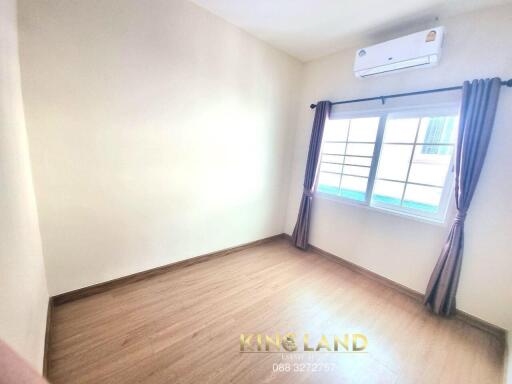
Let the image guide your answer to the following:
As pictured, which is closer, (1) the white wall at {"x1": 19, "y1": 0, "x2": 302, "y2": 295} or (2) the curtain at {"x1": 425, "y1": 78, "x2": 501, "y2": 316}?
(1) the white wall at {"x1": 19, "y1": 0, "x2": 302, "y2": 295}

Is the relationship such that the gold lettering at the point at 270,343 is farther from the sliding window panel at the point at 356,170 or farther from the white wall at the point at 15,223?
the sliding window panel at the point at 356,170

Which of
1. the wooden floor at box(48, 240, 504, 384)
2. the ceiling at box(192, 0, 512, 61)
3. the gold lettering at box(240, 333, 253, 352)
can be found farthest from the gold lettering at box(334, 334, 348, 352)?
the ceiling at box(192, 0, 512, 61)

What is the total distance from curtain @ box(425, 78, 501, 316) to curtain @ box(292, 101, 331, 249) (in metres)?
1.29

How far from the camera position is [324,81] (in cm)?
271

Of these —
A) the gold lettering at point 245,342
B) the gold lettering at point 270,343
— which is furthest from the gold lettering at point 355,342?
the gold lettering at point 245,342

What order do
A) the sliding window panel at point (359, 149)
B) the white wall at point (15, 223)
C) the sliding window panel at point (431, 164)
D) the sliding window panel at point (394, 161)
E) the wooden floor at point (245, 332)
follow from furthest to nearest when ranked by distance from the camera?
the sliding window panel at point (359, 149) → the sliding window panel at point (394, 161) → the sliding window panel at point (431, 164) → the wooden floor at point (245, 332) → the white wall at point (15, 223)

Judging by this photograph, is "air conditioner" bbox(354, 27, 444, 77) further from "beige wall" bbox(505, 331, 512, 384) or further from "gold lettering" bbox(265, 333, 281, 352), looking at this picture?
"gold lettering" bbox(265, 333, 281, 352)

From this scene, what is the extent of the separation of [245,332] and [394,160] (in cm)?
221

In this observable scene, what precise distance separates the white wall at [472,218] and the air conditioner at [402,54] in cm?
16

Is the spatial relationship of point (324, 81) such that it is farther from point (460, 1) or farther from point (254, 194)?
point (254, 194)

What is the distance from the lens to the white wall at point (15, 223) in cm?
78

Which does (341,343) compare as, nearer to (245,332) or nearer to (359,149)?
(245,332)

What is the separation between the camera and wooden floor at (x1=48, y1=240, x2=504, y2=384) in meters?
1.25

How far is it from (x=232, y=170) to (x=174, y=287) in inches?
53.7
